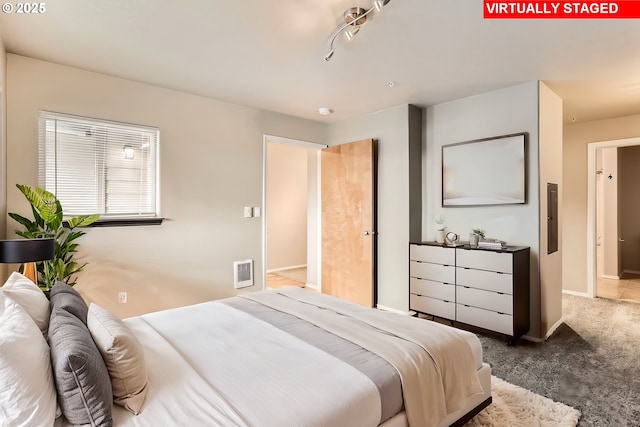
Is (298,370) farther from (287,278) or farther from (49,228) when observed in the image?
(287,278)

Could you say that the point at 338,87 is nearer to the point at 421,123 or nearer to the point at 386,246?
the point at 421,123

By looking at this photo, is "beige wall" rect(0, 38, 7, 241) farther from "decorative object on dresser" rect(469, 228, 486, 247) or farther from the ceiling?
"decorative object on dresser" rect(469, 228, 486, 247)

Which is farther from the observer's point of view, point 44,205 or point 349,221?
point 349,221

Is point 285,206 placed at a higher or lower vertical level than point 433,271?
higher

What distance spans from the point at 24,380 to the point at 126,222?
2.51 meters

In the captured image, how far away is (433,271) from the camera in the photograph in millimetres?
3650

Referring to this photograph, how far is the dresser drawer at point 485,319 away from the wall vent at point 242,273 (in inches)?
96.5

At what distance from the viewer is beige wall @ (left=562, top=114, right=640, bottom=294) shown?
462 centimetres

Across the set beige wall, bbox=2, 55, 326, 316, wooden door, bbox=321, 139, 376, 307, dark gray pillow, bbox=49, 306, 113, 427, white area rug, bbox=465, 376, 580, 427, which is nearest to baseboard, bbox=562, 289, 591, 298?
wooden door, bbox=321, 139, 376, 307

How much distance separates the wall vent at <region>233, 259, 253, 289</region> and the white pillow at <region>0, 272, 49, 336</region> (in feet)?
7.94

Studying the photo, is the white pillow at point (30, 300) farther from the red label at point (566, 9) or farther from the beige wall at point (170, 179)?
the red label at point (566, 9)

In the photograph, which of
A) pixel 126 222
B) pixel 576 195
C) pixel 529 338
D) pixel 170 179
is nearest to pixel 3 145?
pixel 126 222

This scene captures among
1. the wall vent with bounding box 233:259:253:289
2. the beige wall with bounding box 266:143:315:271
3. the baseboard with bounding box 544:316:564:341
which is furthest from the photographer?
the beige wall with bounding box 266:143:315:271

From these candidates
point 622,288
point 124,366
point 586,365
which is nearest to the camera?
point 124,366
